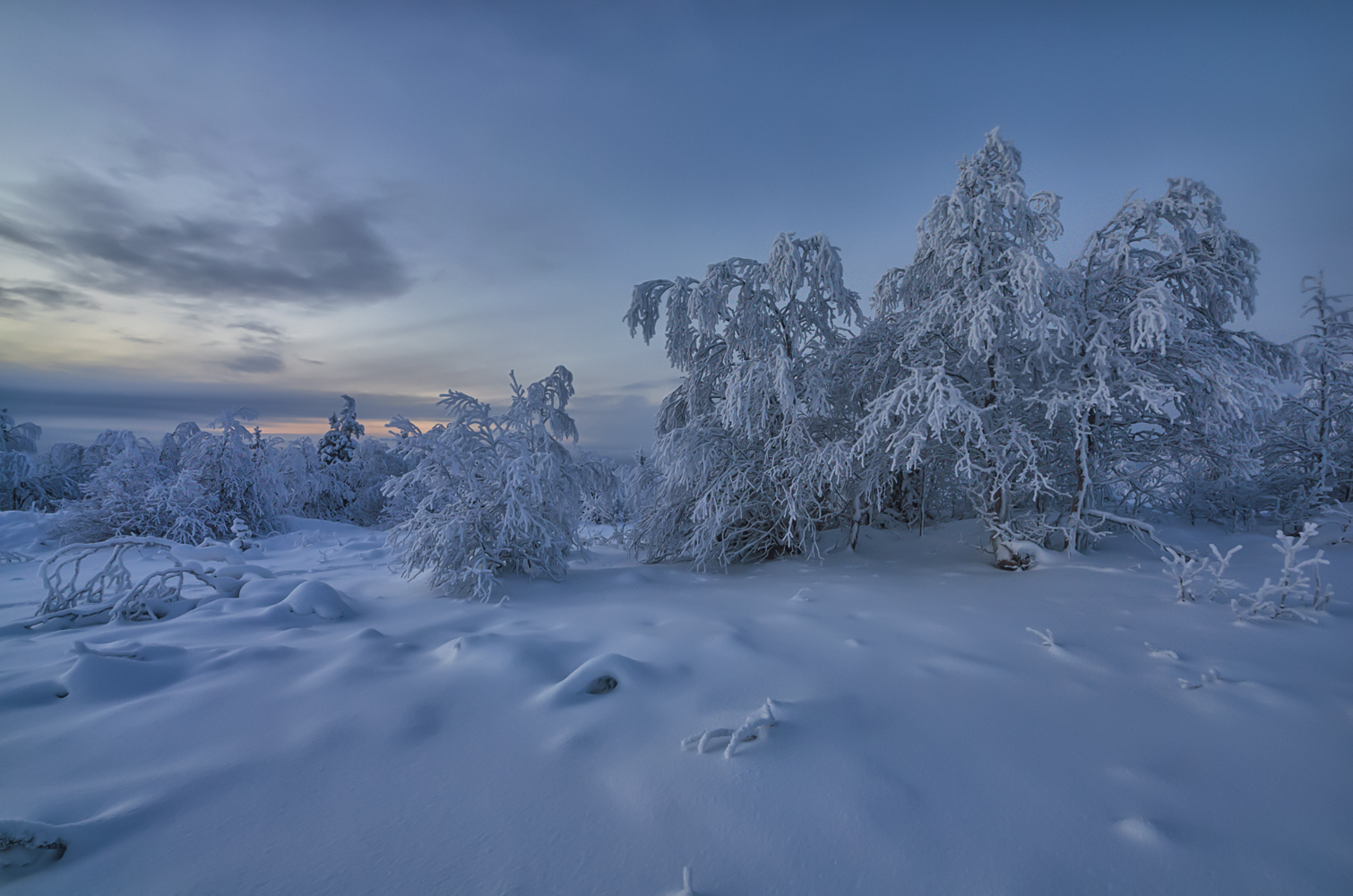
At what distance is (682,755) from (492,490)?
426 cm

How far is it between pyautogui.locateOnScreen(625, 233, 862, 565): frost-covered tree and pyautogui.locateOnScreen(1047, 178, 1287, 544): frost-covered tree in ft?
8.31

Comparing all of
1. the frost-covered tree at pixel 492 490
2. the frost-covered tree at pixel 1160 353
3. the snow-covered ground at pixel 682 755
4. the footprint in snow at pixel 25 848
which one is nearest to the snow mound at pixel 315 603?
the snow-covered ground at pixel 682 755

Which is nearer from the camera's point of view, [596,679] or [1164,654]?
[596,679]

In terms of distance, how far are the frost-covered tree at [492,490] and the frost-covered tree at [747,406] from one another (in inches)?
58.6

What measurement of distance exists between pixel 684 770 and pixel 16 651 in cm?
423

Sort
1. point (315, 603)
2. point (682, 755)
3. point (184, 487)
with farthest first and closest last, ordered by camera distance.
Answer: point (184, 487), point (315, 603), point (682, 755)

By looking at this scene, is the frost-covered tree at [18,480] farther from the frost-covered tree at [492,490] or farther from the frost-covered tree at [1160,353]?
the frost-covered tree at [1160,353]

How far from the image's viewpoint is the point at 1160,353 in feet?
17.8

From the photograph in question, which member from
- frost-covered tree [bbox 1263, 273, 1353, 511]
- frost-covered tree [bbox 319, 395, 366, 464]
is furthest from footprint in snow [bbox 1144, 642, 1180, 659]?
frost-covered tree [bbox 319, 395, 366, 464]

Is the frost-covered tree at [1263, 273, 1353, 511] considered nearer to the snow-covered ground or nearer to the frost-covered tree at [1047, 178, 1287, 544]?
the frost-covered tree at [1047, 178, 1287, 544]

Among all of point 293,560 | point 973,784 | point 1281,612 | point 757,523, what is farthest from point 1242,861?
point 293,560

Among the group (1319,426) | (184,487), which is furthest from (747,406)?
(184,487)

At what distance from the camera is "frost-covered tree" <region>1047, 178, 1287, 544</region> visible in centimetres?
536

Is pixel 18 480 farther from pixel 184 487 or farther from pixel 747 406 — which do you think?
pixel 747 406
